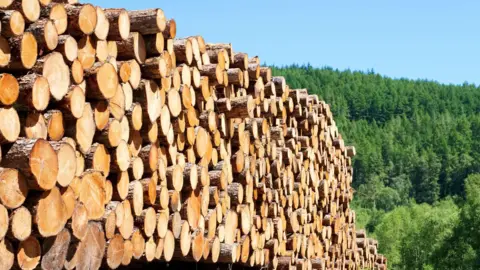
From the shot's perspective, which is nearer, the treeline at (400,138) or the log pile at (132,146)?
the log pile at (132,146)

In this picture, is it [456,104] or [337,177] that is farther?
[456,104]

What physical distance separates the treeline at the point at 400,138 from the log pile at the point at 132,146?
32.8 metres

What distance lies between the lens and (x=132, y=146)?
5.17 m

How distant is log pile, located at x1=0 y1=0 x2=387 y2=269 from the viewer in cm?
390

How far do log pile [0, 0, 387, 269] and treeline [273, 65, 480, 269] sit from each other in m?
32.8

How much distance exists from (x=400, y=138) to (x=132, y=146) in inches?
4566

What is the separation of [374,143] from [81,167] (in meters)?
108

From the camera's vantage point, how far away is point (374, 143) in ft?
361

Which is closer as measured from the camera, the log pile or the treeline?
the log pile

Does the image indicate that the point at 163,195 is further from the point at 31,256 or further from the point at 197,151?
the point at 31,256

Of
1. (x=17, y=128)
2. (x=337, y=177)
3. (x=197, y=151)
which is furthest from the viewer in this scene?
(x=337, y=177)

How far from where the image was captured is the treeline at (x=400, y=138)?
87000mm

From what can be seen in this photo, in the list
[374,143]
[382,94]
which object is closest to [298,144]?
[374,143]

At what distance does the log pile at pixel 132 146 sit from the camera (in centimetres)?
390
